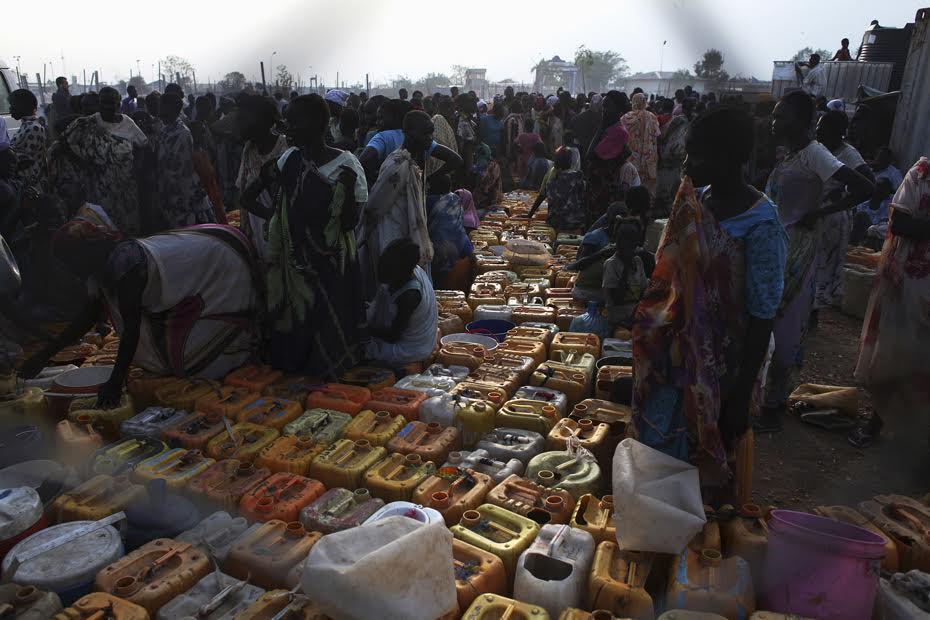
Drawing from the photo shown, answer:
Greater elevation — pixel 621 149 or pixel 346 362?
pixel 621 149

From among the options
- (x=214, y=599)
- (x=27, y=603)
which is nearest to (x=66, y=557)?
(x=27, y=603)

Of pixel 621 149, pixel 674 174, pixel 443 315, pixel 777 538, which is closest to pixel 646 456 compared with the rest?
pixel 777 538

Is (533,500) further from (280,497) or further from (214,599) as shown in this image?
(214,599)

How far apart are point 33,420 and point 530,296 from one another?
Answer: 333 cm

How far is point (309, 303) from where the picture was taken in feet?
12.3

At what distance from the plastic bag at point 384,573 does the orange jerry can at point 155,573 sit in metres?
0.51

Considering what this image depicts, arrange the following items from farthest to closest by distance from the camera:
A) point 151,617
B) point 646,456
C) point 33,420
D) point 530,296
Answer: point 530,296, point 33,420, point 646,456, point 151,617

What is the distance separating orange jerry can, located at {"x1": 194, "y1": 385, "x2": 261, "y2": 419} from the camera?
127 inches

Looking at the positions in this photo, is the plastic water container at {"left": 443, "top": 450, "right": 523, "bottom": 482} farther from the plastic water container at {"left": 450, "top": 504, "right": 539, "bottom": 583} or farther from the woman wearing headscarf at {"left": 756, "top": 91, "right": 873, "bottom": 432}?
the woman wearing headscarf at {"left": 756, "top": 91, "right": 873, "bottom": 432}

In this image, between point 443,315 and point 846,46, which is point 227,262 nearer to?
point 443,315

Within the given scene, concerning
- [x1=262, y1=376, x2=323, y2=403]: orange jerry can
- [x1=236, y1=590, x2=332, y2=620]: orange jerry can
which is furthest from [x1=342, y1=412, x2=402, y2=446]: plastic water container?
[x1=236, y1=590, x2=332, y2=620]: orange jerry can

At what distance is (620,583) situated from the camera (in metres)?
2.08

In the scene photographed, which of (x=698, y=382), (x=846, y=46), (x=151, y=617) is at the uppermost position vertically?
(x=846, y=46)

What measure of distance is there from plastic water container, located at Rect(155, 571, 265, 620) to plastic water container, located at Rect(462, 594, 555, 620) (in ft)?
2.25
